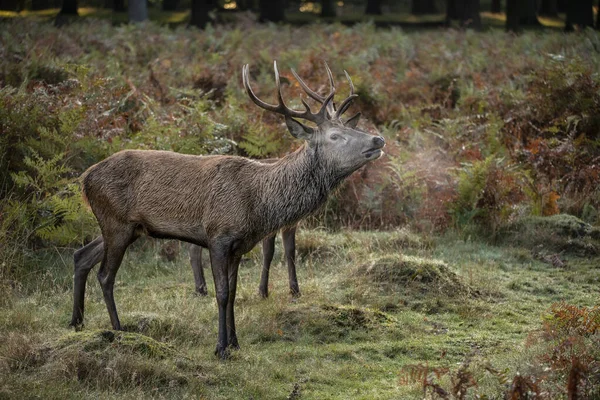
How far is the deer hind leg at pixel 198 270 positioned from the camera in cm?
837

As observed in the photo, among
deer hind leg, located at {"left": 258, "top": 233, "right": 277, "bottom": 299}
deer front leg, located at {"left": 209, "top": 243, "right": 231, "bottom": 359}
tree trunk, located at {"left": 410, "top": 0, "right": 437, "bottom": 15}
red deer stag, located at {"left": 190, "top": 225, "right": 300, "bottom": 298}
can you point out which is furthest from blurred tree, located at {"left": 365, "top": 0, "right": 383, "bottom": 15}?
deer front leg, located at {"left": 209, "top": 243, "right": 231, "bottom": 359}

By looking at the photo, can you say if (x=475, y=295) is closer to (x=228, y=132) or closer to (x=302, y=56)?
(x=228, y=132)

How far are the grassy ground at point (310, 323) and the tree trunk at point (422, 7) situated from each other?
34.6 meters

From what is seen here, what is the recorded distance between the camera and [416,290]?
322 inches

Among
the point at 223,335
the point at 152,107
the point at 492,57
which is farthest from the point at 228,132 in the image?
the point at 492,57

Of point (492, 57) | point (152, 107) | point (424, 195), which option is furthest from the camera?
point (492, 57)

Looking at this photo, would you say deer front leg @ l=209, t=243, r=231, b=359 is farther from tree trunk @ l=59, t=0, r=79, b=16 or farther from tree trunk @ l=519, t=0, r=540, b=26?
tree trunk @ l=519, t=0, r=540, b=26

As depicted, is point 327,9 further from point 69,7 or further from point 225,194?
point 225,194

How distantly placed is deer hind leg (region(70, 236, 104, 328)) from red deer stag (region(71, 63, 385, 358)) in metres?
0.28

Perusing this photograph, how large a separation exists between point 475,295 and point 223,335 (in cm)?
287

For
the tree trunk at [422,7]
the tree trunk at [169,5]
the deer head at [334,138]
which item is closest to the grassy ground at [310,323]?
the deer head at [334,138]

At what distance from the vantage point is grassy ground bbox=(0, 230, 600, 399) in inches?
225

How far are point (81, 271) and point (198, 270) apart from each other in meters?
1.51

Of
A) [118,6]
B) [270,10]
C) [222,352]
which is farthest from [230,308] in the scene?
[118,6]
